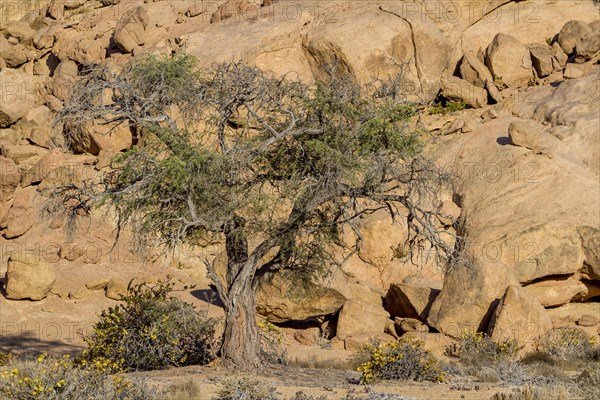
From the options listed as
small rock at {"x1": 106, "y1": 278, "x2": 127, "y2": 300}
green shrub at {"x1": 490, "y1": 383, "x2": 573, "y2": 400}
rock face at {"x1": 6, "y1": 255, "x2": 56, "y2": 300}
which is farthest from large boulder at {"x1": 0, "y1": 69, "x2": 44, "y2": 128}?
green shrub at {"x1": 490, "y1": 383, "x2": 573, "y2": 400}

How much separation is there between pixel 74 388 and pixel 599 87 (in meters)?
20.6

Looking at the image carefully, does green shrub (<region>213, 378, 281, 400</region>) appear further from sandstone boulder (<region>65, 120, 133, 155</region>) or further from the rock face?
sandstone boulder (<region>65, 120, 133, 155</region>)

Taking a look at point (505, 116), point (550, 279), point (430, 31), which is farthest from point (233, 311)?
point (430, 31)

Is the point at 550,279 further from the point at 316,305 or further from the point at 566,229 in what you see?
the point at 316,305

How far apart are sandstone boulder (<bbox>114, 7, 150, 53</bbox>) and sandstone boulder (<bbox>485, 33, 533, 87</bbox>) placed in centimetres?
1303

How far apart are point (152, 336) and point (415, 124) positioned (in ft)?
43.3

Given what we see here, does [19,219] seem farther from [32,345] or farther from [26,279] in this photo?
[32,345]

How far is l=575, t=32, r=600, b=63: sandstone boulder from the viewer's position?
3002 centimetres

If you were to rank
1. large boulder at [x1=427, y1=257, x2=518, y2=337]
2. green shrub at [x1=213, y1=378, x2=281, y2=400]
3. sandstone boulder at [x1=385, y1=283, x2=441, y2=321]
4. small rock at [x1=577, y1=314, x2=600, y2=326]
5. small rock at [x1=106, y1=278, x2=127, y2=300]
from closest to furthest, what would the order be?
green shrub at [x1=213, y1=378, x2=281, y2=400]
large boulder at [x1=427, y1=257, x2=518, y2=337]
small rock at [x1=577, y1=314, x2=600, y2=326]
sandstone boulder at [x1=385, y1=283, x2=441, y2=321]
small rock at [x1=106, y1=278, x2=127, y2=300]

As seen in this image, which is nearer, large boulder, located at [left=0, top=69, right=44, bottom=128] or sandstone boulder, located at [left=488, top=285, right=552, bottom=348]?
sandstone boulder, located at [left=488, top=285, right=552, bottom=348]

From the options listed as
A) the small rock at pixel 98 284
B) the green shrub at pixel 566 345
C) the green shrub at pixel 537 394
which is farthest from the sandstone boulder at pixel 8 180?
the green shrub at pixel 537 394

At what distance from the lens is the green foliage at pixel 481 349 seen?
19.4 meters

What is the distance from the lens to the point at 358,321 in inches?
886

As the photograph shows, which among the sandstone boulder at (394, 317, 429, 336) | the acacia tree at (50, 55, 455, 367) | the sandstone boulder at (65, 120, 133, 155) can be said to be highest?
the sandstone boulder at (65, 120, 133, 155)
